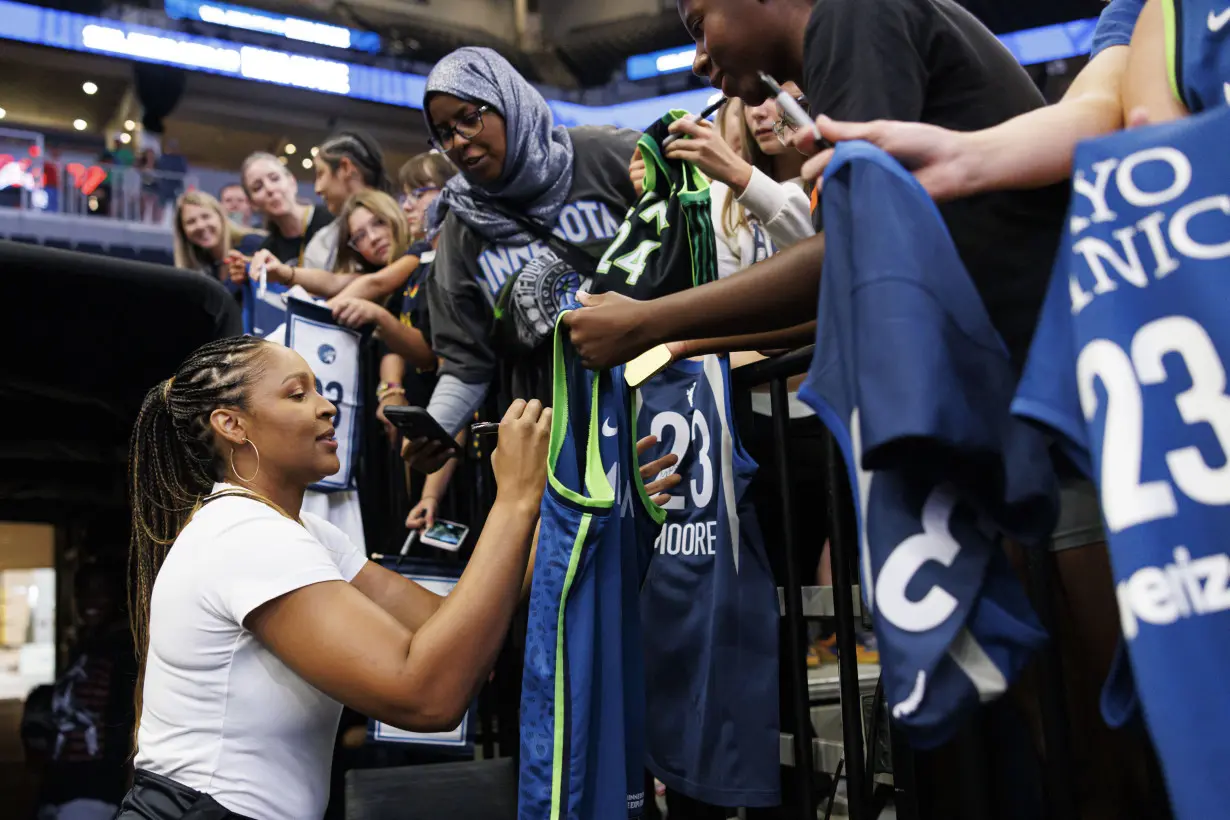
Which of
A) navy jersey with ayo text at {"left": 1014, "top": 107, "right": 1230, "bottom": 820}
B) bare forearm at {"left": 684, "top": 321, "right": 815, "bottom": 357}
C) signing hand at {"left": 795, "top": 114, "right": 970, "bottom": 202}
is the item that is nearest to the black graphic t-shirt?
bare forearm at {"left": 684, "top": 321, "right": 815, "bottom": 357}

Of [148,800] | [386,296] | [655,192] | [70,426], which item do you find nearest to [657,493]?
[655,192]

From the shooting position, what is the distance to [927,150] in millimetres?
1188

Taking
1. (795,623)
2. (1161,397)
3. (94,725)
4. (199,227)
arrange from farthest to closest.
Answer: (199,227), (94,725), (795,623), (1161,397)

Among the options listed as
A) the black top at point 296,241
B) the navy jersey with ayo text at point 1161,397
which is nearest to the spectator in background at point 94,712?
the black top at point 296,241

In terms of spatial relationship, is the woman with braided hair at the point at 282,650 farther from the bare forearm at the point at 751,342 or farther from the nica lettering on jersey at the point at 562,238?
the nica lettering on jersey at the point at 562,238

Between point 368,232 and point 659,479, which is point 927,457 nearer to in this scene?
point 659,479

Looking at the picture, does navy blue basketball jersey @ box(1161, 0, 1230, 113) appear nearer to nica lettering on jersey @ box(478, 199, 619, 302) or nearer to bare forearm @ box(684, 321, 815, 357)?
bare forearm @ box(684, 321, 815, 357)

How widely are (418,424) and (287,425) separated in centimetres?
60

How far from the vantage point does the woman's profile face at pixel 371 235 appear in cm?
414

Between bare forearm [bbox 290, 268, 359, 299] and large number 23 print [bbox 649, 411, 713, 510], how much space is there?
7.19ft

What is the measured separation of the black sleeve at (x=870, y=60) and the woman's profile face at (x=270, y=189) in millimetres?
3568

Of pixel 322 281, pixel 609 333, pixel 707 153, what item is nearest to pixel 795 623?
pixel 609 333

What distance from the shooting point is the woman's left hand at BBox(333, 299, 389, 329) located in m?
3.48

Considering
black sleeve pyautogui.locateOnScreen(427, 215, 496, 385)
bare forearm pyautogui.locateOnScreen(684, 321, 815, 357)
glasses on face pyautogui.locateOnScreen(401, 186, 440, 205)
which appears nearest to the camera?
bare forearm pyautogui.locateOnScreen(684, 321, 815, 357)
